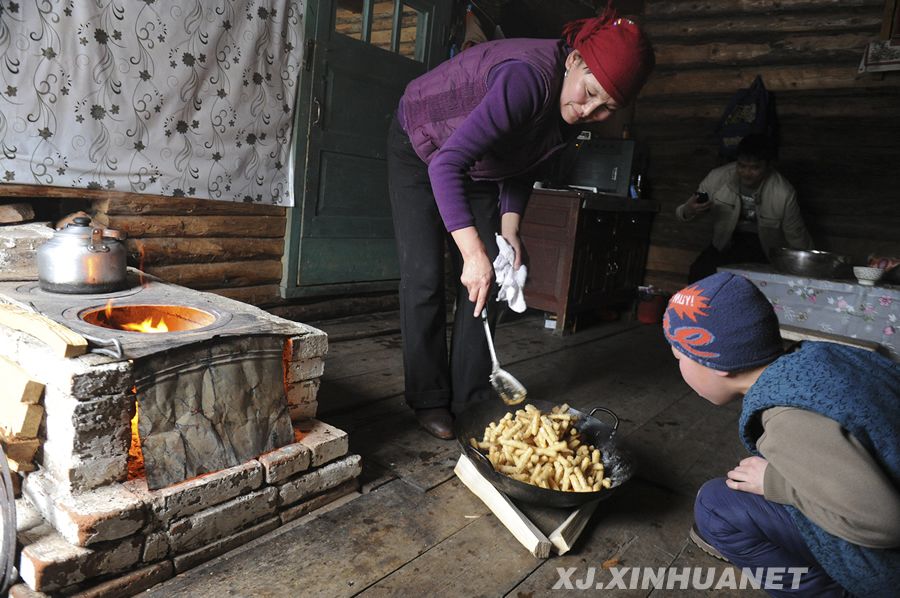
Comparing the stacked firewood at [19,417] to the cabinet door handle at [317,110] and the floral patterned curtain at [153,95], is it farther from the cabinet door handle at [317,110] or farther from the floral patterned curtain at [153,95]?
the cabinet door handle at [317,110]

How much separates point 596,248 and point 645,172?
171 centimetres

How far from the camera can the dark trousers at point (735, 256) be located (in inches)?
200

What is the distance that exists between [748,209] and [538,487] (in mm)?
4166

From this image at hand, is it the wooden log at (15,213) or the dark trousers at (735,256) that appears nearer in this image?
the wooden log at (15,213)

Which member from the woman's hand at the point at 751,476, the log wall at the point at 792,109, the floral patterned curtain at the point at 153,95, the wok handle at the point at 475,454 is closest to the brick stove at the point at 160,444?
the wok handle at the point at 475,454

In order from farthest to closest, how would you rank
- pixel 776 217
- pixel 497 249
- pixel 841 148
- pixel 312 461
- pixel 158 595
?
pixel 841 148 → pixel 776 217 → pixel 497 249 → pixel 312 461 → pixel 158 595

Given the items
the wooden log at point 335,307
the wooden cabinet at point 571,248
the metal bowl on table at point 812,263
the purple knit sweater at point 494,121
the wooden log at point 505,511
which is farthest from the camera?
the wooden cabinet at point 571,248

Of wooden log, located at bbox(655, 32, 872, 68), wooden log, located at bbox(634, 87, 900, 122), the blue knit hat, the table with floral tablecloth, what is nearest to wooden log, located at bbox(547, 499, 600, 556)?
the blue knit hat

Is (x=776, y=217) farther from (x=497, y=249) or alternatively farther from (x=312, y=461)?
(x=312, y=461)

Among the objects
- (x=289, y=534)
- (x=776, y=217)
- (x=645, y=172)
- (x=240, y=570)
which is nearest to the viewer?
(x=240, y=570)

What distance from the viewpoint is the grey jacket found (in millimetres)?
4734

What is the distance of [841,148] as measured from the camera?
5254 millimetres

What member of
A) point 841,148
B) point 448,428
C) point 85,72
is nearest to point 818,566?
point 448,428

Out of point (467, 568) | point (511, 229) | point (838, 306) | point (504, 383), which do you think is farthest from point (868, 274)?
point (467, 568)
